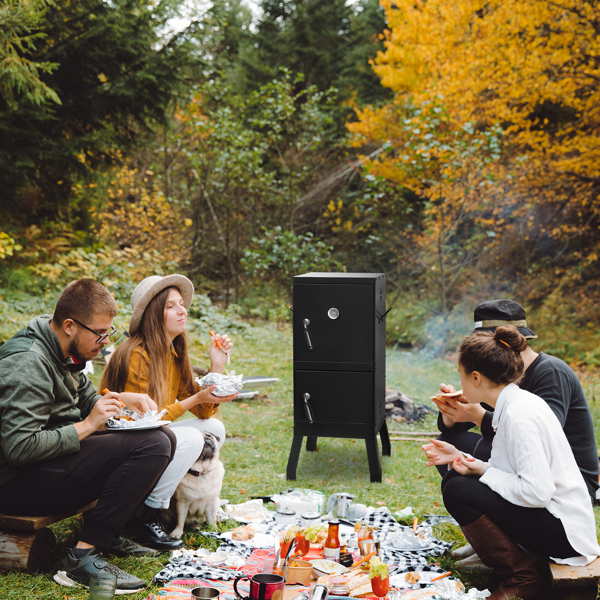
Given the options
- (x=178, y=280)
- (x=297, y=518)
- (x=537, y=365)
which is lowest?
(x=297, y=518)

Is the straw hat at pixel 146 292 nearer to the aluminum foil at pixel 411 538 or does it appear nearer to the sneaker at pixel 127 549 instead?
the sneaker at pixel 127 549

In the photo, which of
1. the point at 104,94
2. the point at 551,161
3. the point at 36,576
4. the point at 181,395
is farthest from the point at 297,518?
the point at 551,161

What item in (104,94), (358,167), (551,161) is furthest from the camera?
(358,167)

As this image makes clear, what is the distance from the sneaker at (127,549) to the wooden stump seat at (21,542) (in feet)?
1.14

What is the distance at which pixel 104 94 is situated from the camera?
7777 millimetres

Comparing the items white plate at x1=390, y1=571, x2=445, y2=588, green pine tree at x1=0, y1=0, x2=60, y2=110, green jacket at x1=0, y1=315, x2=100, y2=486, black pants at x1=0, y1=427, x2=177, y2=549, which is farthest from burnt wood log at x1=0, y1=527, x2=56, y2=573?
green pine tree at x1=0, y1=0, x2=60, y2=110

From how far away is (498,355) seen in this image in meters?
2.32

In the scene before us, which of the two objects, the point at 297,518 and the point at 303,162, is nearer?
the point at 297,518

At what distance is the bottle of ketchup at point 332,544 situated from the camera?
8.44 feet

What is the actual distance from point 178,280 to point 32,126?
5012 millimetres

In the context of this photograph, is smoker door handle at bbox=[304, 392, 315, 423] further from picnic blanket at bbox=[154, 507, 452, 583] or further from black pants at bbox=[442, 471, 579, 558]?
black pants at bbox=[442, 471, 579, 558]

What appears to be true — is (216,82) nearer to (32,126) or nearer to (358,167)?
(358,167)

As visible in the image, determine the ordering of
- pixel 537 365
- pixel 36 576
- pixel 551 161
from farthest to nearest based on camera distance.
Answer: pixel 551 161 → pixel 537 365 → pixel 36 576

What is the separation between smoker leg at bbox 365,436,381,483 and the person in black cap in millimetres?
983
